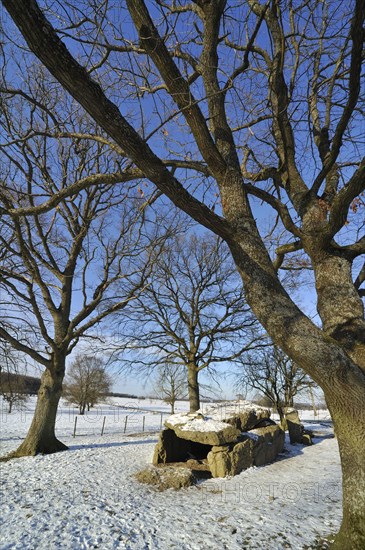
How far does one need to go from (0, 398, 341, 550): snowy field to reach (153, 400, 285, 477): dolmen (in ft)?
1.43

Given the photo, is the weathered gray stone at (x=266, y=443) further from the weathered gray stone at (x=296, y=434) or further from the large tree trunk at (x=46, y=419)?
the large tree trunk at (x=46, y=419)

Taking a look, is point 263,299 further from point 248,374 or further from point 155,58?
point 248,374

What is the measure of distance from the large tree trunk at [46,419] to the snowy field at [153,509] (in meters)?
0.70

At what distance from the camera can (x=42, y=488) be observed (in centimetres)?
568

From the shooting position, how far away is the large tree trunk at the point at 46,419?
340 inches

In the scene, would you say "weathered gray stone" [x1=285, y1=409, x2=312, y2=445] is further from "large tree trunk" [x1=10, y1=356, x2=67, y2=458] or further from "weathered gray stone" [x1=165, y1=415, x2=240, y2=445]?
"large tree trunk" [x1=10, y1=356, x2=67, y2=458]

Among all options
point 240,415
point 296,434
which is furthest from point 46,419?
point 296,434

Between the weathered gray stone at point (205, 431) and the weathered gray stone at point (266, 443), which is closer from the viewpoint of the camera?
the weathered gray stone at point (205, 431)

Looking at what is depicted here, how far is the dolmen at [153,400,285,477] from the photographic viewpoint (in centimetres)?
764

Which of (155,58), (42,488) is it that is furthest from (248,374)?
(155,58)

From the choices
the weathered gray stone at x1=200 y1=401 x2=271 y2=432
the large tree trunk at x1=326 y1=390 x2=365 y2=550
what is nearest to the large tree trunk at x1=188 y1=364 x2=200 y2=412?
the weathered gray stone at x1=200 y1=401 x2=271 y2=432

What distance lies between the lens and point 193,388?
47.0 feet

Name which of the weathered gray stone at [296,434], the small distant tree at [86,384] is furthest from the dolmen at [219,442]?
the small distant tree at [86,384]

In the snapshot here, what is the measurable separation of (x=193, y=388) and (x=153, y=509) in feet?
31.3
